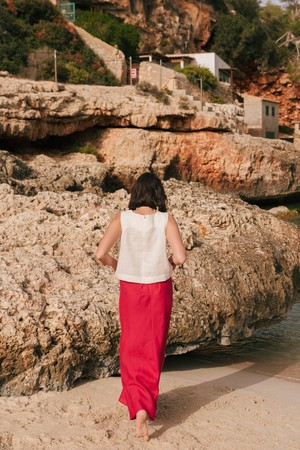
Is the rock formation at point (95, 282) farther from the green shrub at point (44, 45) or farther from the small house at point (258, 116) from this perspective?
the small house at point (258, 116)

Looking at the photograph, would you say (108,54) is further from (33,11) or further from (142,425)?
(142,425)

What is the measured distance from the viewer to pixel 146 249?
470 centimetres

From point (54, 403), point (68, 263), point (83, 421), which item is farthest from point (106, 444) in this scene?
point (68, 263)

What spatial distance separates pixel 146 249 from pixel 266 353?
409 cm

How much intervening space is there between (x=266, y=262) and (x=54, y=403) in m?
3.51

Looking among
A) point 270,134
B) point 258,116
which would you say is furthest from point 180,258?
point 270,134

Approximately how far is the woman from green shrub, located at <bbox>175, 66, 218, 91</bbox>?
3509 cm

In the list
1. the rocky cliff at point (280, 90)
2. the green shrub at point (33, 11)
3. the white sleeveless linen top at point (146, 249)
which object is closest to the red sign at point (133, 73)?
the green shrub at point (33, 11)

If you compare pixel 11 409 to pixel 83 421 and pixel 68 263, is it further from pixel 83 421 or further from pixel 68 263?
pixel 68 263

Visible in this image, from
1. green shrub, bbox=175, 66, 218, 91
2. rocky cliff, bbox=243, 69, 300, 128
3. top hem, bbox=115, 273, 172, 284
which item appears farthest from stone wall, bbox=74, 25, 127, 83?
top hem, bbox=115, 273, 172, 284

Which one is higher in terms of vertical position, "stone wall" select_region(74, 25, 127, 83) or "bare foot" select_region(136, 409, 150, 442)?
"stone wall" select_region(74, 25, 127, 83)

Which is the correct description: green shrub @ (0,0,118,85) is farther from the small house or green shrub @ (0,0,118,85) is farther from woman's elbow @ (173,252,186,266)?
woman's elbow @ (173,252,186,266)

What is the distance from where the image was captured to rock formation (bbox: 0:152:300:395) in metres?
5.30

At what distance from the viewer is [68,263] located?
643cm
